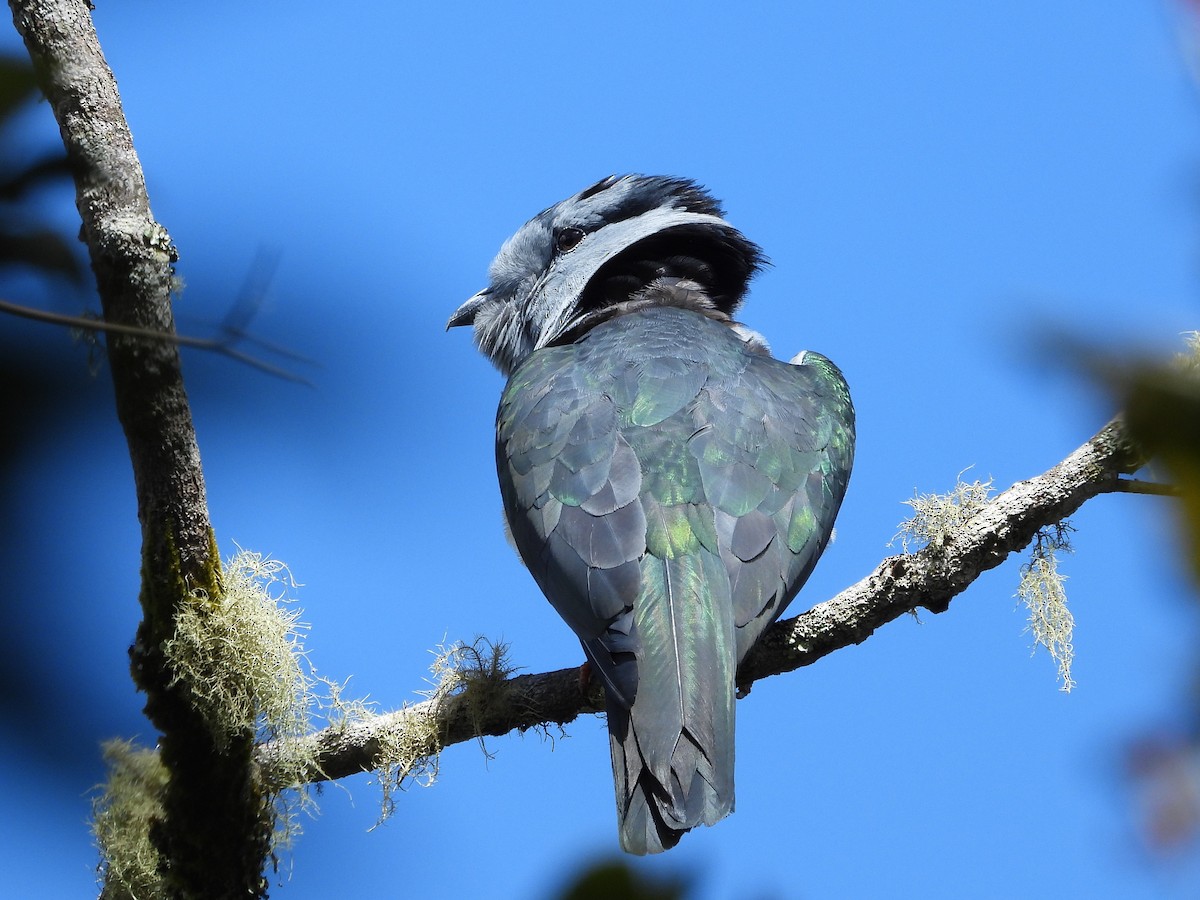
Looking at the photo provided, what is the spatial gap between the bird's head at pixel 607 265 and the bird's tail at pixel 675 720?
1.99 m

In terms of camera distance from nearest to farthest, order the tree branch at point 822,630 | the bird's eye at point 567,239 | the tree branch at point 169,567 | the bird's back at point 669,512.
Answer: the tree branch at point 169,567 < the bird's back at point 669,512 < the tree branch at point 822,630 < the bird's eye at point 567,239

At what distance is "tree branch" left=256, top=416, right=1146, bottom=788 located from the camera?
4.04 metres

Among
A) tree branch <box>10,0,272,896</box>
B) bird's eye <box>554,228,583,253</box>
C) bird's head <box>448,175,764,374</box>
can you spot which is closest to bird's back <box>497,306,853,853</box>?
bird's head <box>448,175,764,374</box>

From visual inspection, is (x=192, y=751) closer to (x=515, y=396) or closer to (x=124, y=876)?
(x=124, y=876)

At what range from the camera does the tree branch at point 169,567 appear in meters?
2.65

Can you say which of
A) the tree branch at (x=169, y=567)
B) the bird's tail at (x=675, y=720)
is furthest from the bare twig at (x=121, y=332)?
the bird's tail at (x=675, y=720)

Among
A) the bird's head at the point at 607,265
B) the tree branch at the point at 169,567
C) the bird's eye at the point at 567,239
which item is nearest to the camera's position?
the tree branch at the point at 169,567

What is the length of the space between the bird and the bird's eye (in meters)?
0.55

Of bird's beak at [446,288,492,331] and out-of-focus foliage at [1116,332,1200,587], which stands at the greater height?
bird's beak at [446,288,492,331]

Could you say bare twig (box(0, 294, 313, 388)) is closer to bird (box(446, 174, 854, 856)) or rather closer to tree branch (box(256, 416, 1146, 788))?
bird (box(446, 174, 854, 856))

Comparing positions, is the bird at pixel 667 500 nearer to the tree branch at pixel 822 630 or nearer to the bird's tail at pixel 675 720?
the bird's tail at pixel 675 720

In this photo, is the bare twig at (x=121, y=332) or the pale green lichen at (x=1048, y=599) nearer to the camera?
the bare twig at (x=121, y=332)

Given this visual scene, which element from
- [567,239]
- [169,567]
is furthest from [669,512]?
[567,239]

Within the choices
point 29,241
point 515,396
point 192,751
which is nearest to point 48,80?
point 29,241
